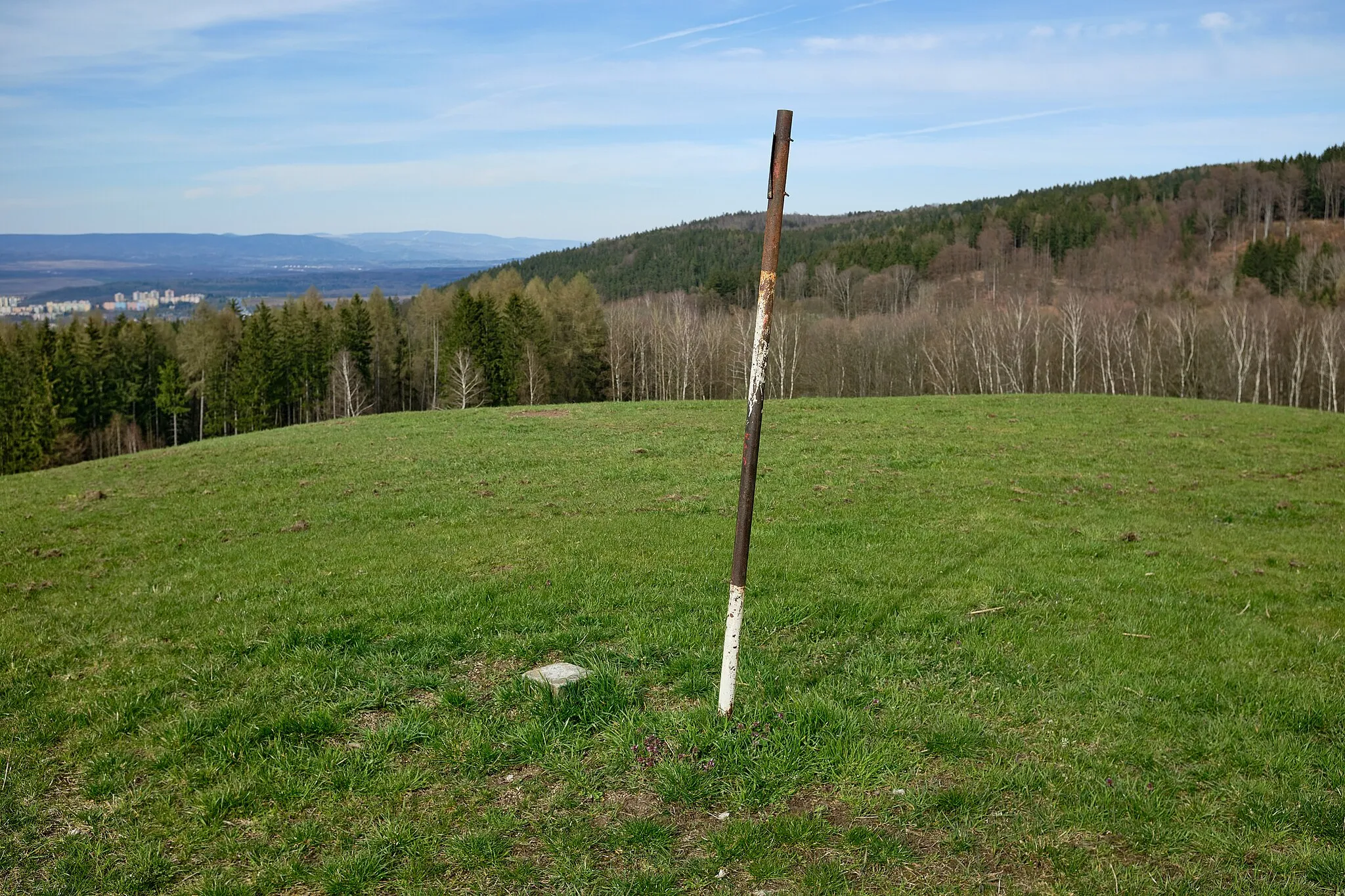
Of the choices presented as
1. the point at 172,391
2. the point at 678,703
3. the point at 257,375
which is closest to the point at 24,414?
the point at 172,391

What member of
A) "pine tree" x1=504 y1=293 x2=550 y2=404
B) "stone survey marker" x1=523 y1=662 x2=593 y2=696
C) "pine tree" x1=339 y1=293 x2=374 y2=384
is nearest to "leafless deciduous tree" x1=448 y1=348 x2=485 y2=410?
"pine tree" x1=504 y1=293 x2=550 y2=404

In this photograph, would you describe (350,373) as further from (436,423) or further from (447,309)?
(436,423)

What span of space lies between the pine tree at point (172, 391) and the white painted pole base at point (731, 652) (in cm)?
7167

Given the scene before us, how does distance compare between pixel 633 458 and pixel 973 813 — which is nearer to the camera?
pixel 973 813

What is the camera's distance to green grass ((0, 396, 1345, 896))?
4.83 meters

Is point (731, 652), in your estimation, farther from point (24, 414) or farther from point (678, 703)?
point (24, 414)

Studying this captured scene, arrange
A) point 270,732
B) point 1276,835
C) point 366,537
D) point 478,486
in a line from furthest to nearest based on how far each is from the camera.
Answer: point 478,486
point 366,537
point 270,732
point 1276,835

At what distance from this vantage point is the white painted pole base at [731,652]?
6305mm

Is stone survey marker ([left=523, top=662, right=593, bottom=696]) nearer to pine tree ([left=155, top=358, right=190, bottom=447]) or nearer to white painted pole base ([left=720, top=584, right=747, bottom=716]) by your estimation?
white painted pole base ([left=720, top=584, right=747, bottom=716])

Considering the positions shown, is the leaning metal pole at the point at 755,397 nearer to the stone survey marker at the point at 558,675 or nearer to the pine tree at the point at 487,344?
the stone survey marker at the point at 558,675

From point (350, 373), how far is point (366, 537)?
60.7 metres

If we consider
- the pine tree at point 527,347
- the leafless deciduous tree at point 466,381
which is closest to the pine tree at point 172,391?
the leafless deciduous tree at point 466,381

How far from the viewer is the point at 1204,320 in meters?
66.0

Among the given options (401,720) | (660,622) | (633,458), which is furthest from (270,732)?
(633,458)
